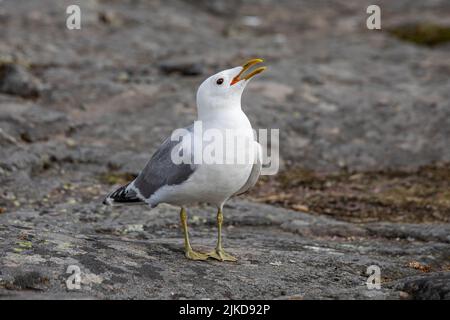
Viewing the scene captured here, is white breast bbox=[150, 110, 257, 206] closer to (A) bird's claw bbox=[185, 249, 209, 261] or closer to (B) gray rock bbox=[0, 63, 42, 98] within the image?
(A) bird's claw bbox=[185, 249, 209, 261]

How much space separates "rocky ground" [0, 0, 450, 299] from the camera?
5.57 m

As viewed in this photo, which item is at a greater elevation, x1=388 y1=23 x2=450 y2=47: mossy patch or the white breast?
x1=388 y1=23 x2=450 y2=47: mossy patch

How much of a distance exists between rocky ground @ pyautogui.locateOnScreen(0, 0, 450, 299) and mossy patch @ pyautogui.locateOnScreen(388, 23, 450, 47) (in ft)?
0.15

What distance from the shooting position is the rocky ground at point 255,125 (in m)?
5.57

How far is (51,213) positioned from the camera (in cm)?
772

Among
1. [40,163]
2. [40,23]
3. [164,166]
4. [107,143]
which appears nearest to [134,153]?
[107,143]

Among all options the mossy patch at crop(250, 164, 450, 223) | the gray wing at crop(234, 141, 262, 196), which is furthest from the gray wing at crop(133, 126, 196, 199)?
the mossy patch at crop(250, 164, 450, 223)

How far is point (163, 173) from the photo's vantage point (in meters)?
6.17

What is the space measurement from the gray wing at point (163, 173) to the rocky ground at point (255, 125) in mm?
502

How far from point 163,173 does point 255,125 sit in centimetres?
455

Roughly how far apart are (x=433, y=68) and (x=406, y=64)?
568 millimetres

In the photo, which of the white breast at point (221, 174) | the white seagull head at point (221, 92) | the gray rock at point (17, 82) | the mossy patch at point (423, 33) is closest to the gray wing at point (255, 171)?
the white breast at point (221, 174)

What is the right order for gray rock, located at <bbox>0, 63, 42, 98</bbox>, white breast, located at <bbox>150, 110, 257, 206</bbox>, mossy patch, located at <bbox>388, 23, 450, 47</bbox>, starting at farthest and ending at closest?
Answer: 1. mossy patch, located at <bbox>388, 23, 450, 47</bbox>
2. gray rock, located at <bbox>0, 63, 42, 98</bbox>
3. white breast, located at <bbox>150, 110, 257, 206</bbox>

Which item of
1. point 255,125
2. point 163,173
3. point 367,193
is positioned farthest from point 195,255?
point 255,125
